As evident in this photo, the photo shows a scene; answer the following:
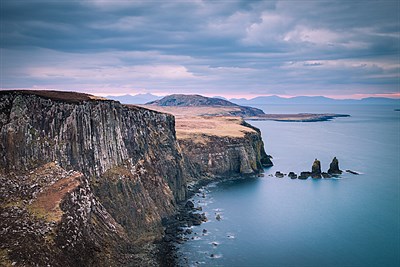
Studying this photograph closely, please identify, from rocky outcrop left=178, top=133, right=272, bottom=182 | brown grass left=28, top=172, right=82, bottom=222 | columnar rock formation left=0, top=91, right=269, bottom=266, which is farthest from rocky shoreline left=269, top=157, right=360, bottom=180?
brown grass left=28, top=172, right=82, bottom=222

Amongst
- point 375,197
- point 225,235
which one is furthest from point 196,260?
point 375,197

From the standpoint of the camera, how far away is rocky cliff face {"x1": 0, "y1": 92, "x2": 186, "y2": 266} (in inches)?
2474

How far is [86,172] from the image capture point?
78.9m

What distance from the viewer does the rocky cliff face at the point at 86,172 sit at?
206ft

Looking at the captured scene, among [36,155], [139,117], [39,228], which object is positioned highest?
[139,117]

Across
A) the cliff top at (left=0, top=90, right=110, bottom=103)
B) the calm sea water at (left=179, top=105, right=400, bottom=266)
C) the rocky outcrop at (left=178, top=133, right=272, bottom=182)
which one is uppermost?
the cliff top at (left=0, top=90, right=110, bottom=103)

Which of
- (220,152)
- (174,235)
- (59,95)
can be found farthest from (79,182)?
(220,152)

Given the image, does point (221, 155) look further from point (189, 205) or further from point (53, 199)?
point (53, 199)

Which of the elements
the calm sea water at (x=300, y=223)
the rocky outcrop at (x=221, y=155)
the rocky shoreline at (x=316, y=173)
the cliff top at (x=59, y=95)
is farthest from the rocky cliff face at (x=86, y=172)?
the rocky shoreline at (x=316, y=173)

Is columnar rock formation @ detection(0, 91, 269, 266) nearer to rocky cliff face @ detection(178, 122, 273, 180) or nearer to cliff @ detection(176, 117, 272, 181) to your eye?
rocky cliff face @ detection(178, 122, 273, 180)

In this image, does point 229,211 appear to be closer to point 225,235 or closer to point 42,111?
point 225,235

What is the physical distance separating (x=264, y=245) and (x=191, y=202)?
3152 centimetres

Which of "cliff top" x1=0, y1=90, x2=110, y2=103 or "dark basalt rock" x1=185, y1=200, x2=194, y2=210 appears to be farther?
"dark basalt rock" x1=185, y1=200, x2=194, y2=210

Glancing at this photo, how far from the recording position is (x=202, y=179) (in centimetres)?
14262
